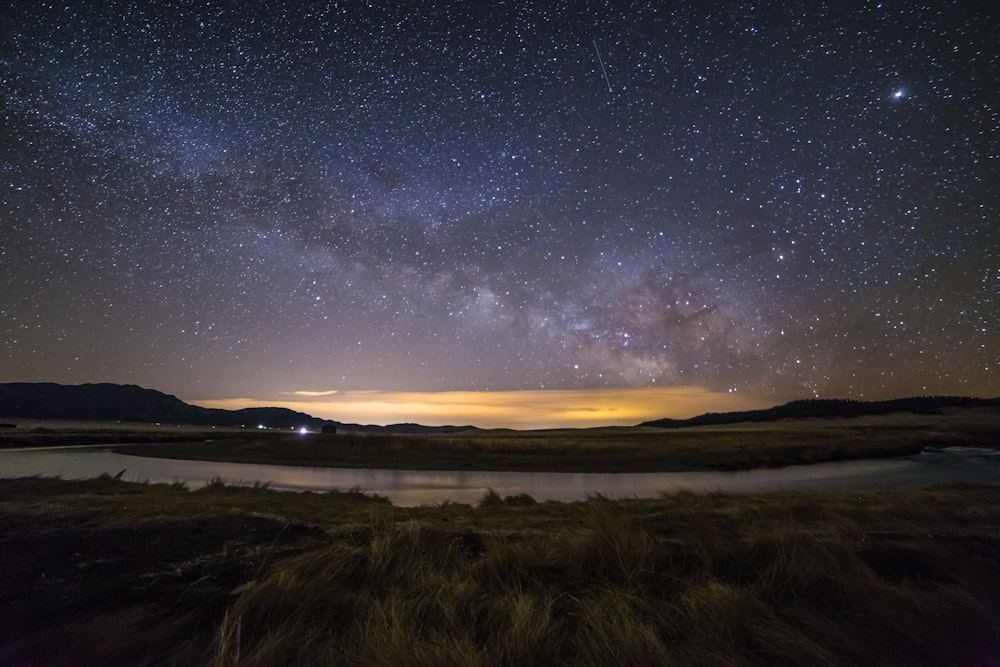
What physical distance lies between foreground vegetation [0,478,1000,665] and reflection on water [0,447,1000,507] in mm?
11324

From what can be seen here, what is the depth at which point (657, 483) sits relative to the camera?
27875 mm

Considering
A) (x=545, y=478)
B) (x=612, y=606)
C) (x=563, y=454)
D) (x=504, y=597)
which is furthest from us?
(x=563, y=454)

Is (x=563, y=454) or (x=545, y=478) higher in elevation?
(x=563, y=454)

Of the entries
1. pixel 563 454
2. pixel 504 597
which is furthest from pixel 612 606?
pixel 563 454

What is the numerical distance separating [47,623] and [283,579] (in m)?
2.03

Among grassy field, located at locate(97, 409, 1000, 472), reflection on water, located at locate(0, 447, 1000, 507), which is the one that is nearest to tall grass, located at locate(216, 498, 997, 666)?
reflection on water, located at locate(0, 447, 1000, 507)

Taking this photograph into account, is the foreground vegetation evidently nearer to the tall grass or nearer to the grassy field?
the tall grass

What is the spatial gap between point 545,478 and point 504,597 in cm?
2636

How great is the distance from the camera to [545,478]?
3105 cm

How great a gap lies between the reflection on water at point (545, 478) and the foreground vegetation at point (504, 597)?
11.3 m

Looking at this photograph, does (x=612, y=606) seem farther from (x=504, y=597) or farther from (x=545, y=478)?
(x=545, y=478)

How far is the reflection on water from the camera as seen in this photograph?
2320 cm

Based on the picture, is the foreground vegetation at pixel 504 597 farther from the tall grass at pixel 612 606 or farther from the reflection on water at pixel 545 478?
the reflection on water at pixel 545 478

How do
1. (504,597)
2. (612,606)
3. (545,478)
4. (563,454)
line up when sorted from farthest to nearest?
(563,454)
(545,478)
(504,597)
(612,606)
